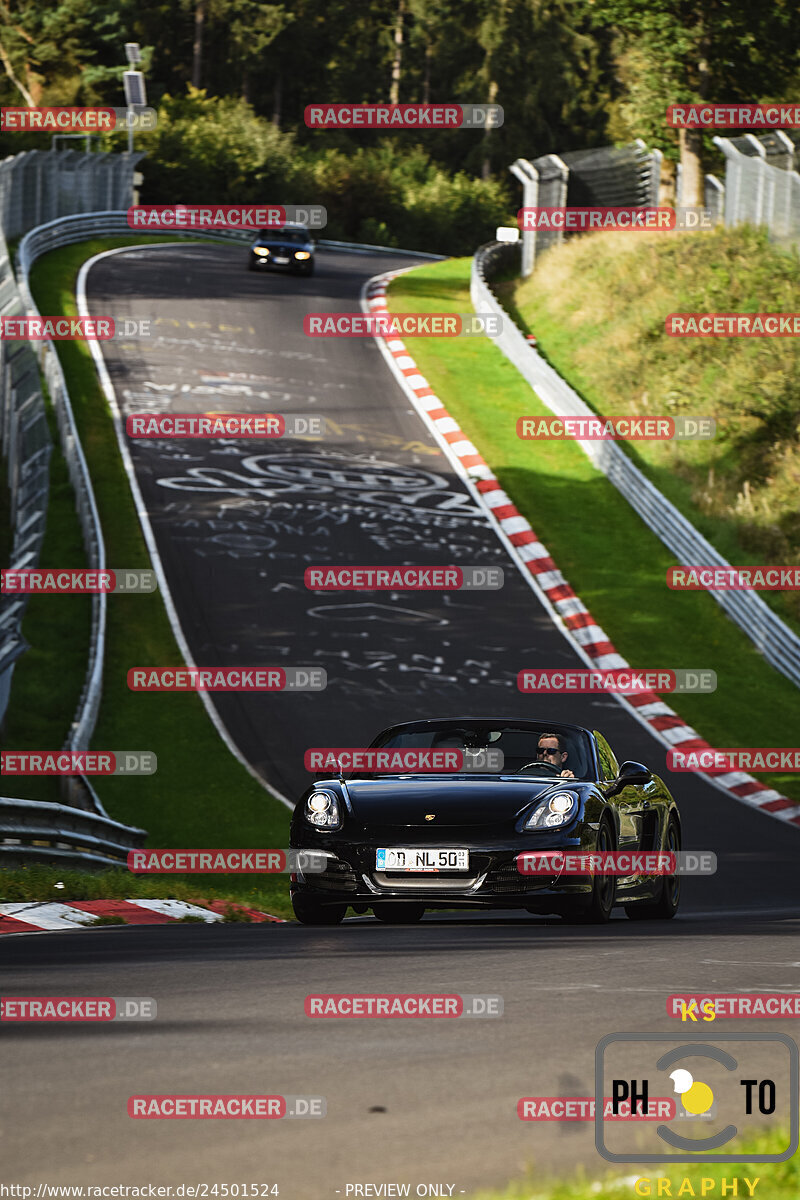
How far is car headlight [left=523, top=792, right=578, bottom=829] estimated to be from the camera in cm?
948

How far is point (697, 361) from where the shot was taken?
115ft

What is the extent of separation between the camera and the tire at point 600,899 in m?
9.76

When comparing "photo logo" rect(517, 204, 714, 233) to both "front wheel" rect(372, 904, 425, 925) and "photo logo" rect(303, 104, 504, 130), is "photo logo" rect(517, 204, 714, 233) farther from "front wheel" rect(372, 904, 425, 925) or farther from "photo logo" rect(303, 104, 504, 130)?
"photo logo" rect(303, 104, 504, 130)

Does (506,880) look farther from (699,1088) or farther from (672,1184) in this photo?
(672,1184)

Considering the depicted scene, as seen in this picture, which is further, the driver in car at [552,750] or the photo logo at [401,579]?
the photo logo at [401,579]

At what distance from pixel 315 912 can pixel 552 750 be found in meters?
1.77

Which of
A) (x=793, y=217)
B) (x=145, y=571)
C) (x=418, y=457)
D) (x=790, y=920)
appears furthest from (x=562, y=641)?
(x=793, y=217)

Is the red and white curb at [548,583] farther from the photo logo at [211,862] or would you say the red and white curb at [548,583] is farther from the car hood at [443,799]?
the car hood at [443,799]

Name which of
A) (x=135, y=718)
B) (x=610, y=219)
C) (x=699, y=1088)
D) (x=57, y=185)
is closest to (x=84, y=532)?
(x=135, y=718)

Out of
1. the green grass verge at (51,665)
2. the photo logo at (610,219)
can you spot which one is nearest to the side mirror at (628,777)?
the green grass verge at (51,665)

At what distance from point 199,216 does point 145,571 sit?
38705 mm

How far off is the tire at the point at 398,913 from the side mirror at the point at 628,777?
1415 millimetres

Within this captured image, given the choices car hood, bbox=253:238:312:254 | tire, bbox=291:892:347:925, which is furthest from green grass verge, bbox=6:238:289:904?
car hood, bbox=253:238:312:254

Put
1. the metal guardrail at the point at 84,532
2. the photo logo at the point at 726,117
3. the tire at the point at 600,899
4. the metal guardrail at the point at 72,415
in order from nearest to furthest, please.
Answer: the tire at the point at 600,899
the metal guardrail at the point at 84,532
the metal guardrail at the point at 72,415
the photo logo at the point at 726,117
